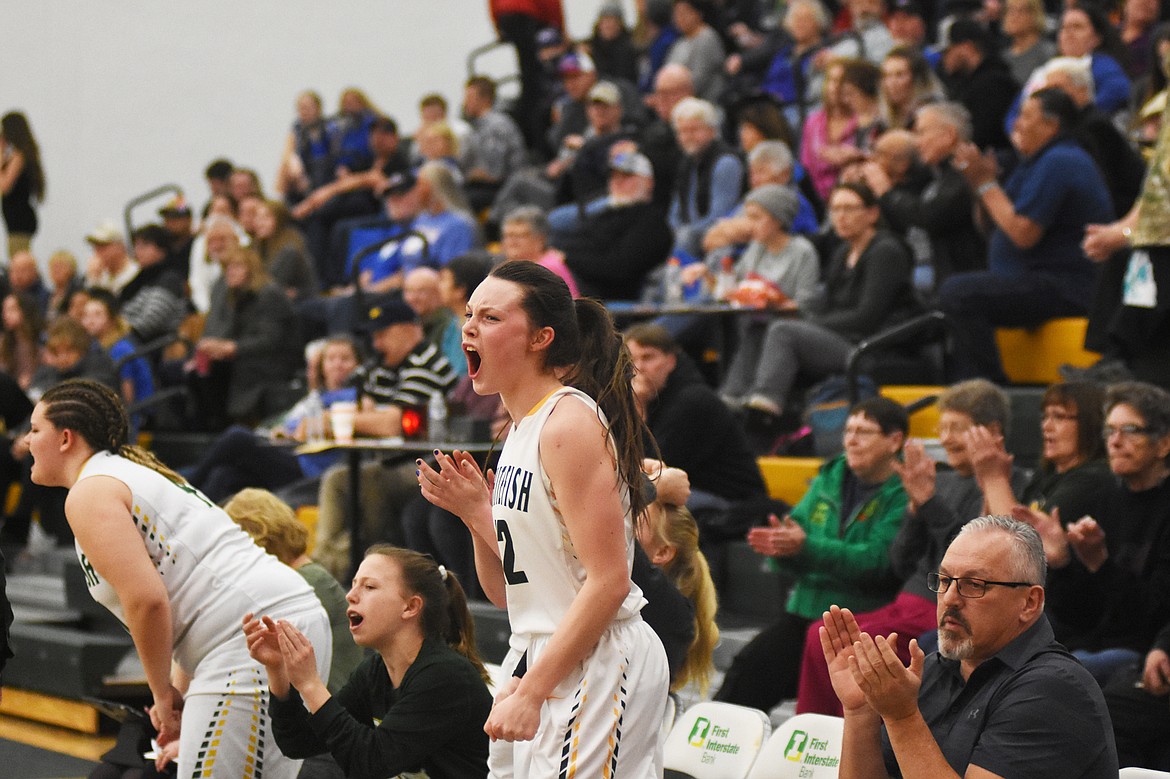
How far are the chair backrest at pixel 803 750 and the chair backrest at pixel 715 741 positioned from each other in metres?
0.11

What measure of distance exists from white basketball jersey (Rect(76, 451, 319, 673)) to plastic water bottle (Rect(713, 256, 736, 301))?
3.99 meters

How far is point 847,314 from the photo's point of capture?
24.0 feet

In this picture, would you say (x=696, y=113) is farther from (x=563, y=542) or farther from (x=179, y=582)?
(x=563, y=542)

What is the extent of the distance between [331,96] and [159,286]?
4.67 m

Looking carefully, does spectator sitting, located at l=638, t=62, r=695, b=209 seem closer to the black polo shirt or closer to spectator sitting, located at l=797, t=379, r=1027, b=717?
spectator sitting, located at l=797, t=379, r=1027, b=717

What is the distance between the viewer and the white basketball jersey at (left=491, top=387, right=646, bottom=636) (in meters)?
3.03

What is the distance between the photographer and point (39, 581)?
8.79 m

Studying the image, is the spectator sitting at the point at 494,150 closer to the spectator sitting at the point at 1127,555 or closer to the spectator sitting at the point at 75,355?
the spectator sitting at the point at 75,355

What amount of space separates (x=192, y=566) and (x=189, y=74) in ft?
39.1

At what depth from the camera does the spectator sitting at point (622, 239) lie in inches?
359

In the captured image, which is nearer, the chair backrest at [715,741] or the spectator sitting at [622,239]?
the chair backrest at [715,741]

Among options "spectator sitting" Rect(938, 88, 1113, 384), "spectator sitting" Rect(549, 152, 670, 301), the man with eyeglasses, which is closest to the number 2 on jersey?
the man with eyeglasses

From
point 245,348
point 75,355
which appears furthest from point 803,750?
point 75,355

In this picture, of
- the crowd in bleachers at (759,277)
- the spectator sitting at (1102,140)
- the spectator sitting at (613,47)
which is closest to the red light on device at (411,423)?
the crowd in bleachers at (759,277)
